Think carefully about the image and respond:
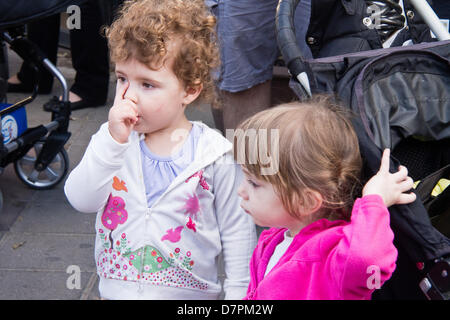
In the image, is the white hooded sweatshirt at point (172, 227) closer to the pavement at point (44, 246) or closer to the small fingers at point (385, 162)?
the small fingers at point (385, 162)

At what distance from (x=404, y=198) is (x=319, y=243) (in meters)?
0.22

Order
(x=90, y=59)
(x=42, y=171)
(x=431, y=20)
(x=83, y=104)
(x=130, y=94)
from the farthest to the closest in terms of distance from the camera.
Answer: (x=83, y=104) < (x=90, y=59) < (x=42, y=171) < (x=431, y=20) < (x=130, y=94)

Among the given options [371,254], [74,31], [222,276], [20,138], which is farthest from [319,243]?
[74,31]

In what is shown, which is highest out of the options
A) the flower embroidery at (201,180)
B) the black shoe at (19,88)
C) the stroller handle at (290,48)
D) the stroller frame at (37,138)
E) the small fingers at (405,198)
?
the stroller handle at (290,48)

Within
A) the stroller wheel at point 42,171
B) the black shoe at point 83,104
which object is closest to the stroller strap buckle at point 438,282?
the stroller wheel at point 42,171

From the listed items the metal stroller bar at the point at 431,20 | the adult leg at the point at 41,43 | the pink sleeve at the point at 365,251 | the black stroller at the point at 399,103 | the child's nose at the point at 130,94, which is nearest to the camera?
the pink sleeve at the point at 365,251

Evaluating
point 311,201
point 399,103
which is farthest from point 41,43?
point 311,201

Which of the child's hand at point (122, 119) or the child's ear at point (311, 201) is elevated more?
the child's hand at point (122, 119)

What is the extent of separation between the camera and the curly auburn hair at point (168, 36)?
5.60ft

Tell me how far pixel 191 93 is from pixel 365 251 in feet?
2.52

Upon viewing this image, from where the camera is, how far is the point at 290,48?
174 cm

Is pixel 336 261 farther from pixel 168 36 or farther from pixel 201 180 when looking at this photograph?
pixel 168 36

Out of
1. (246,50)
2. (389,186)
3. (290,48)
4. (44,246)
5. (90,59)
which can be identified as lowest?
(44,246)

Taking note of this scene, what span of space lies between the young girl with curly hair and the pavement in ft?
2.18
